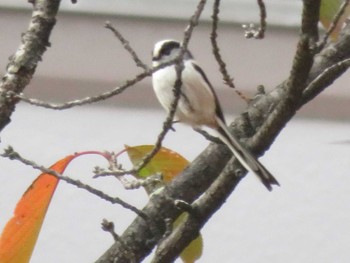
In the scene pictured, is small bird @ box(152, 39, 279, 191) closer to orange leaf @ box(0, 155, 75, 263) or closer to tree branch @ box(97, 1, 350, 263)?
tree branch @ box(97, 1, 350, 263)

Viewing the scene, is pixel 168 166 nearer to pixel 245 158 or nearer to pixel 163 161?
pixel 163 161

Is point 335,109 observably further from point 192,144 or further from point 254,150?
point 254,150

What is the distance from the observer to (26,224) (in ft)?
3.72

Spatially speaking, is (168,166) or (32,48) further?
(168,166)

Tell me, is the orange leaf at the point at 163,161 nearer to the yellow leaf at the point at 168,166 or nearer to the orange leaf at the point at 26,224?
the yellow leaf at the point at 168,166

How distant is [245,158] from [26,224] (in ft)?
0.84

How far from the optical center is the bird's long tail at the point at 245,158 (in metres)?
1.09

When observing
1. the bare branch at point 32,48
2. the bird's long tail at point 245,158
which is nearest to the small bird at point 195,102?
the bird's long tail at point 245,158

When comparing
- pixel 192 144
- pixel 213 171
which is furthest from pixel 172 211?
pixel 192 144

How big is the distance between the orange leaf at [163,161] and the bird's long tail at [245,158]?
3.3 inches

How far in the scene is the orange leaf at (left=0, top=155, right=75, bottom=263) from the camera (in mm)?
1134

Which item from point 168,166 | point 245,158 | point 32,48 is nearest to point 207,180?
point 168,166

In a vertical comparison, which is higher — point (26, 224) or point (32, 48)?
point (32, 48)

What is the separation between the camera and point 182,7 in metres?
2.58
